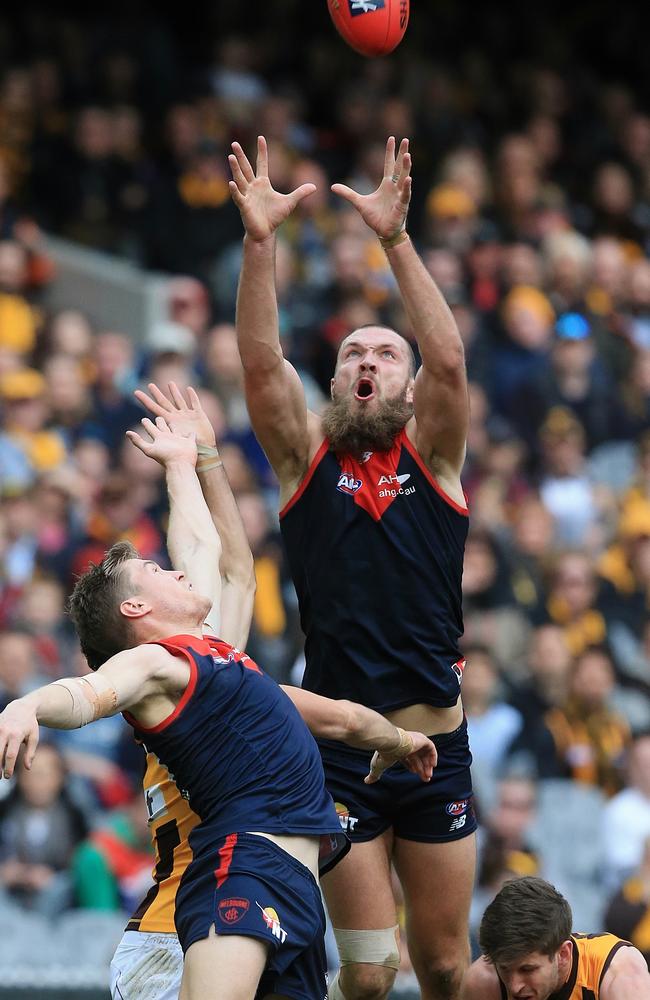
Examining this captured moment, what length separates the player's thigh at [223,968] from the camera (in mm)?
5332

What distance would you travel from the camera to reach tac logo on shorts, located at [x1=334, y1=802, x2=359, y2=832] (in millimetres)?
6535

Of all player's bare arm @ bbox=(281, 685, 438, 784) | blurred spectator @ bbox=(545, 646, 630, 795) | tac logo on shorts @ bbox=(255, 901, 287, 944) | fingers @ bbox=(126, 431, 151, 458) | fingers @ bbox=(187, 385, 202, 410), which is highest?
fingers @ bbox=(187, 385, 202, 410)

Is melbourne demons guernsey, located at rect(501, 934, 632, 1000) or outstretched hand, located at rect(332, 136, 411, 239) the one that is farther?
outstretched hand, located at rect(332, 136, 411, 239)

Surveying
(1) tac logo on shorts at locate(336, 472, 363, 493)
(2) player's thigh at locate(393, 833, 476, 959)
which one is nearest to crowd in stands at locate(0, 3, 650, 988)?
(2) player's thigh at locate(393, 833, 476, 959)

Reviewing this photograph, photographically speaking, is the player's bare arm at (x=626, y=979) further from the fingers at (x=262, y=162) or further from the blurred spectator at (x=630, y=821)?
the blurred spectator at (x=630, y=821)

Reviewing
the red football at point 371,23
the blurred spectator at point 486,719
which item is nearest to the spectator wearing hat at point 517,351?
the blurred spectator at point 486,719

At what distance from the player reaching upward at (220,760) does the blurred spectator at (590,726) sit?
4.69 m

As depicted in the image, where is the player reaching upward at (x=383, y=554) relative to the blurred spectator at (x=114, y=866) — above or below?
above

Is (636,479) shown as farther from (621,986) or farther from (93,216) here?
(621,986)

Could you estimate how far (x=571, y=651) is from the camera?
11.3m

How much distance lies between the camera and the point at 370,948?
657cm

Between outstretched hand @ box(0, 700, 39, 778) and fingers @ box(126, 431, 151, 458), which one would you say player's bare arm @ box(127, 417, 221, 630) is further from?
outstretched hand @ box(0, 700, 39, 778)

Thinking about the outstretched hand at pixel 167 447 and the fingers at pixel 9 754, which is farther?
the outstretched hand at pixel 167 447

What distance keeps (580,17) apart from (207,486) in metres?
14.1
